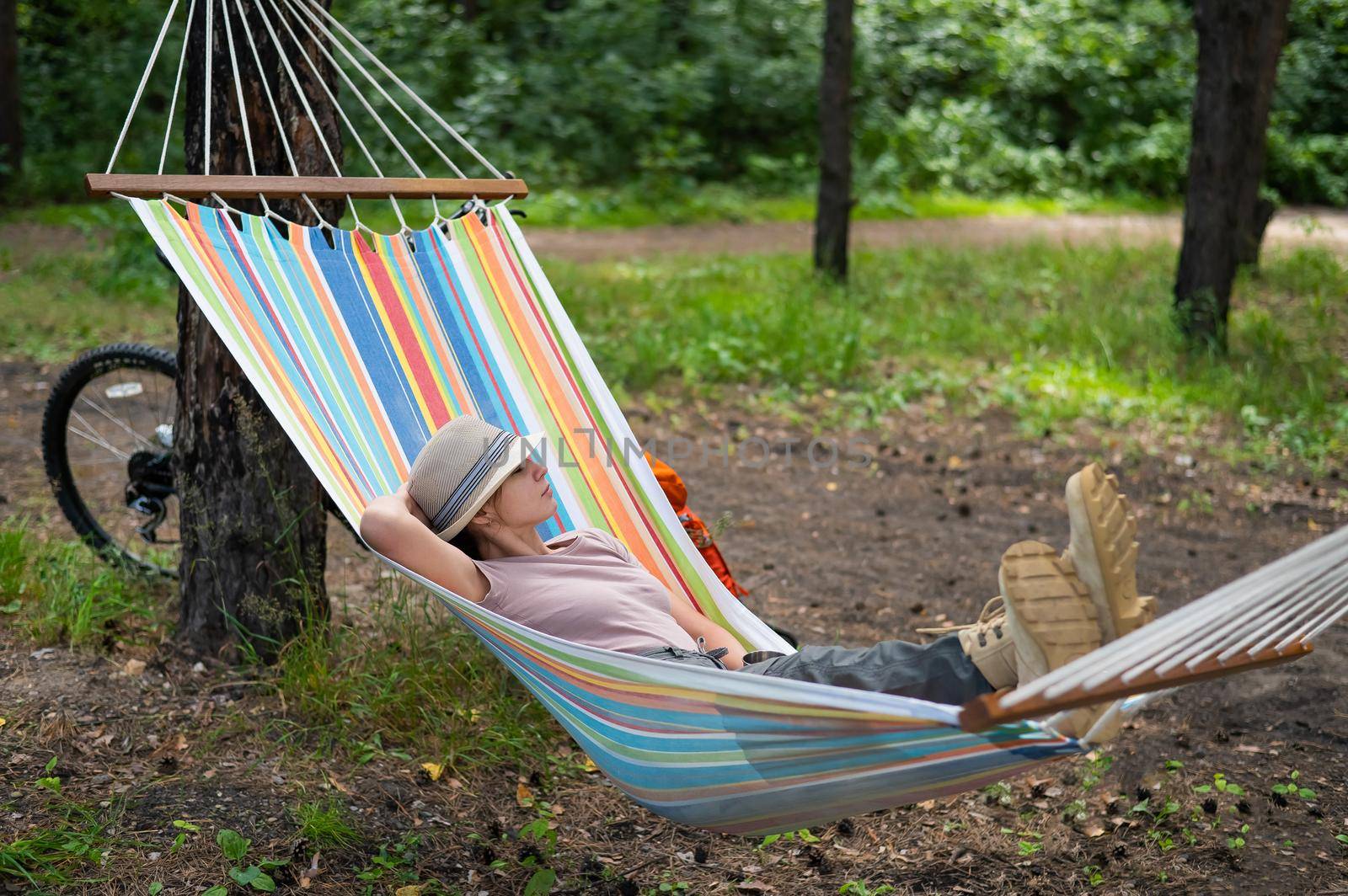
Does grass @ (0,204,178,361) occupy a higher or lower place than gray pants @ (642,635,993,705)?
lower

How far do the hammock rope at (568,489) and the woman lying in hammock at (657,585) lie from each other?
110mm

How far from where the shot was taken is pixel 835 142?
6.32 m

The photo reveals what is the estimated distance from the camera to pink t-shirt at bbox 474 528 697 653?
1.95 metres

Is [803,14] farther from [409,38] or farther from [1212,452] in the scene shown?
[1212,452]

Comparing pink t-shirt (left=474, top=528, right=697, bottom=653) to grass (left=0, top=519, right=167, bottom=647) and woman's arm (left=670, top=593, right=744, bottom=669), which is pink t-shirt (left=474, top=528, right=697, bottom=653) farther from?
grass (left=0, top=519, right=167, bottom=647)

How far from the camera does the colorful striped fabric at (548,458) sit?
144 centimetres

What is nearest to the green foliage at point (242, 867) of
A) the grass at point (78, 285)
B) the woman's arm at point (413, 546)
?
the woman's arm at point (413, 546)

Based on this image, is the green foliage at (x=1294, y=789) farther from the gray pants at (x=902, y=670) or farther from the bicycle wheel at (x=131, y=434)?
the bicycle wheel at (x=131, y=434)

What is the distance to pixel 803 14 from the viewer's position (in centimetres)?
1141

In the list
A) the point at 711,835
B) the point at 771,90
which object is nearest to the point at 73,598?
the point at 711,835

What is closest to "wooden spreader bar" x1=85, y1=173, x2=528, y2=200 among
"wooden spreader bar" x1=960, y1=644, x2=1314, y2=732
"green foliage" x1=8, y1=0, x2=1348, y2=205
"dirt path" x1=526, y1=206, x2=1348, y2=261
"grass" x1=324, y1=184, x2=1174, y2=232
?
"wooden spreader bar" x1=960, y1=644, x2=1314, y2=732

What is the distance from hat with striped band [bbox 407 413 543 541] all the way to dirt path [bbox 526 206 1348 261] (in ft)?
18.4

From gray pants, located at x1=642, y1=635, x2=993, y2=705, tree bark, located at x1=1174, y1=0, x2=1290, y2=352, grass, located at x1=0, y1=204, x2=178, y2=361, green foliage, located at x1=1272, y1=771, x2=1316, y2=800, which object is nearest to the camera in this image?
gray pants, located at x1=642, y1=635, x2=993, y2=705

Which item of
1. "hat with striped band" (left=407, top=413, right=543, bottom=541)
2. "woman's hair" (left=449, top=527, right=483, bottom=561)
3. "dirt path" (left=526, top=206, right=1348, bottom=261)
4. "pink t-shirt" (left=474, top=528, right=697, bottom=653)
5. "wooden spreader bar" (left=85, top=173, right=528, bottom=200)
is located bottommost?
"dirt path" (left=526, top=206, right=1348, bottom=261)
